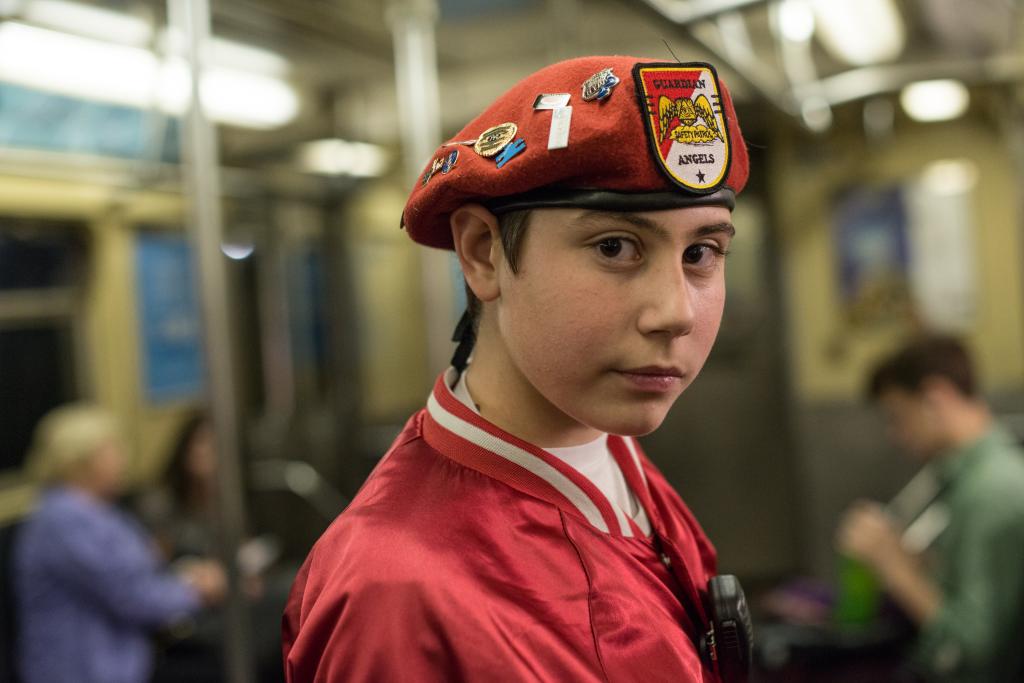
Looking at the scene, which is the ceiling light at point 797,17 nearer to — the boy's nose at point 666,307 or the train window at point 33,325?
the train window at point 33,325

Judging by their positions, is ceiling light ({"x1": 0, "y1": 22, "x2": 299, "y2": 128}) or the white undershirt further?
ceiling light ({"x1": 0, "y1": 22, "x2": 299, "y2": 128})

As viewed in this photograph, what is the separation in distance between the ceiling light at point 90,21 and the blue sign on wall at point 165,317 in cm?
58

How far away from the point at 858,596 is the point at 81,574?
2.08 metres

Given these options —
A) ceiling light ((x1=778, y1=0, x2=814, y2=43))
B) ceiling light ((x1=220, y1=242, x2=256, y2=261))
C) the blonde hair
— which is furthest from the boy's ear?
ceiling light ((x1=220, y1=242, x2=256, y2=261))

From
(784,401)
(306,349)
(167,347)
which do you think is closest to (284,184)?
(306,349)

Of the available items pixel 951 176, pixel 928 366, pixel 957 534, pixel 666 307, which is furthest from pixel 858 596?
pixel 951 176

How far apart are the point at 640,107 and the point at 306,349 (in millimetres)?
3833

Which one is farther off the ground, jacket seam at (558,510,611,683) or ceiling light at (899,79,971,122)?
ceiling light at (899,79,971,122)

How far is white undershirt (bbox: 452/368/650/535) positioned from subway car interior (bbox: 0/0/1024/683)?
0.95m

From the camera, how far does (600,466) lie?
0.84 meters

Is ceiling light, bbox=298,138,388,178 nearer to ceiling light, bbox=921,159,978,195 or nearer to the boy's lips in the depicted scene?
ceiling light, bbox=921,159,978,195

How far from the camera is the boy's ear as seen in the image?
2.48 feet

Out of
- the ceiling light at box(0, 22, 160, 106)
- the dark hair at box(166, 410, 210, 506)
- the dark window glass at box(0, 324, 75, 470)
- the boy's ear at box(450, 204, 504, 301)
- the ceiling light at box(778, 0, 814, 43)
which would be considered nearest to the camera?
the boy's ear at box(450, 204, 504, 301)

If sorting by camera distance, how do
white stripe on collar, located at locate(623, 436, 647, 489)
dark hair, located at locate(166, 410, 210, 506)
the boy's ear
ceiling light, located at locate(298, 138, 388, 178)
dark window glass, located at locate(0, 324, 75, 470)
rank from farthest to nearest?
ceiling light, located at locate(298, 138, 388, 178) → dark hair, located at locate(166, 410, 210, 506) → dark window glass, located at locate(0, 324, 75, 470) → white stripe on collar, located at locate(623, 436, 647, 489) → the boy's ear
